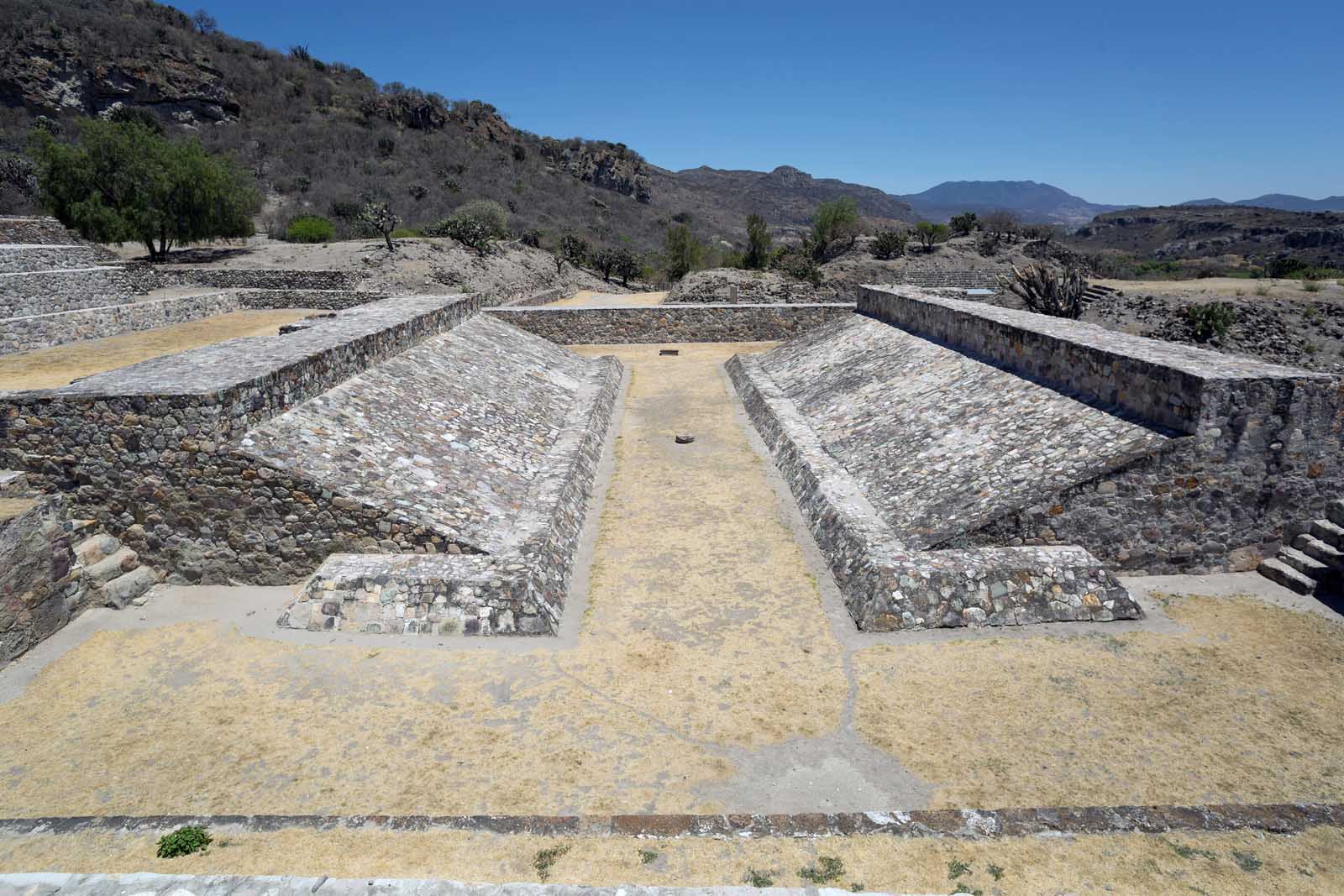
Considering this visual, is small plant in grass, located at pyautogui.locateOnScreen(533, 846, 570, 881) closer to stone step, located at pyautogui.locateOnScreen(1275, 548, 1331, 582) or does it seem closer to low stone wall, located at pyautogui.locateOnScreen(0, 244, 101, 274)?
stone step, located at pyautogui.locateOnScreen(1275, 548, 1331, 582)

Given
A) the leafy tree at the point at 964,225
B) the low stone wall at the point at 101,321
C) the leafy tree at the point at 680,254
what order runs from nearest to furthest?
the low stone wall at the point at 101,321 < the leafy tree at the point at 680,254 < the leafy tree at the point at 964,225

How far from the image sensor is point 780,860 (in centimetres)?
434

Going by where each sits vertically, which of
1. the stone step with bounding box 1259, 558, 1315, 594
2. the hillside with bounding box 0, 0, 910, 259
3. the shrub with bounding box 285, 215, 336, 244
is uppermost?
the hillside with bounding box 0, 0, 910, 259

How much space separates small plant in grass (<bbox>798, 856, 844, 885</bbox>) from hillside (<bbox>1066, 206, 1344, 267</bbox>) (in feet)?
188

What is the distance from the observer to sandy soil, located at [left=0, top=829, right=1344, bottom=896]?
4160 millimetres

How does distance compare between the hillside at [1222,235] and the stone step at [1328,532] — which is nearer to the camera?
the stone step at [1328,532]

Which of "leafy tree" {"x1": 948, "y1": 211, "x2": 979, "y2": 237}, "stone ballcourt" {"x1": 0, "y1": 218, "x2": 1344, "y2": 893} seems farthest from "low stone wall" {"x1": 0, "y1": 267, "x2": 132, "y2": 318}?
"leafy tree" {"x1": 948, "y1": 211, "x2": 979, "y2": 237}

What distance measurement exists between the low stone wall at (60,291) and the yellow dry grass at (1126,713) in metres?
24.7

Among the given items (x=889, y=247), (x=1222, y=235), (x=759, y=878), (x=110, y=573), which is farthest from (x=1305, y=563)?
(x=1222, y=235)

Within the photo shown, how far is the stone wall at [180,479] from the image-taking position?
24.1 feet

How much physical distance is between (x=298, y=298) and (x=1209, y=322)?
3170cm

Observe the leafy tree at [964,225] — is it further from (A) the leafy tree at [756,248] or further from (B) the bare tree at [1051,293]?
(B) the bare tree at [1051,293]

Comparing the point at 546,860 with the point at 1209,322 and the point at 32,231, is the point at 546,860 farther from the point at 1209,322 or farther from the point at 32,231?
the point at 32,231

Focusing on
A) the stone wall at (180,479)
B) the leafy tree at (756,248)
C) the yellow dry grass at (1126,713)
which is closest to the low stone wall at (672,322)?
the stone wall at (180,479)
